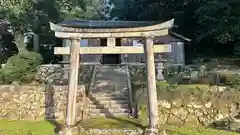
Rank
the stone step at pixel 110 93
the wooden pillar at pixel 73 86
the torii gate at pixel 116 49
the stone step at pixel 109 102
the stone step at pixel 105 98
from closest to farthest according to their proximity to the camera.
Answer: the torii gate at pixel 116 49
the wooden pillar at pixel 73 86
the stone step at pixel 109 102
the stone step at pixel 105 98
the stone step at pixel 110 93

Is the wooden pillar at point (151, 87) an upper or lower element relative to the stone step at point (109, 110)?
upper

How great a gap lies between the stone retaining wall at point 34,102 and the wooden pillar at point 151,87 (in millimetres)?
4459

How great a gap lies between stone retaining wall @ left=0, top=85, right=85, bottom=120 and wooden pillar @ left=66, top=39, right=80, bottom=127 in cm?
281

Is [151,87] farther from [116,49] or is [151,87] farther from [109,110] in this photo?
[109,110]

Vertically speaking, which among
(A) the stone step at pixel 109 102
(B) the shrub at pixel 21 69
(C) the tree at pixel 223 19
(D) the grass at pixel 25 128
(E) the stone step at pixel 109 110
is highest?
(C) the tree at pixel 223 19

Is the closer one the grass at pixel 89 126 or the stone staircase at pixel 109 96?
the grass at pixel 89 126

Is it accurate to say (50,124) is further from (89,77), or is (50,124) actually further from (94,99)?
(89,77)

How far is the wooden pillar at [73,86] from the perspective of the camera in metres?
12.4

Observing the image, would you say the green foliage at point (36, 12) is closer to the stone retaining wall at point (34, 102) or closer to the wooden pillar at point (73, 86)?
the stone retaining wall at point (34, 102)

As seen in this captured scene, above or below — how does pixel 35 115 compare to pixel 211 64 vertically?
below

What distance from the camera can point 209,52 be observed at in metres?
31.9

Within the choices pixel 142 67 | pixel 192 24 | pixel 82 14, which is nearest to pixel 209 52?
pixel 192 24

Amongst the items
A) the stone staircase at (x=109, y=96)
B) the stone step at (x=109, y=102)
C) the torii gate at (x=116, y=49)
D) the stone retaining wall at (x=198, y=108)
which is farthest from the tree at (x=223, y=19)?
the torii gate at (x=116, y=49)

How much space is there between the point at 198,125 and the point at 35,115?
771 centimetres
